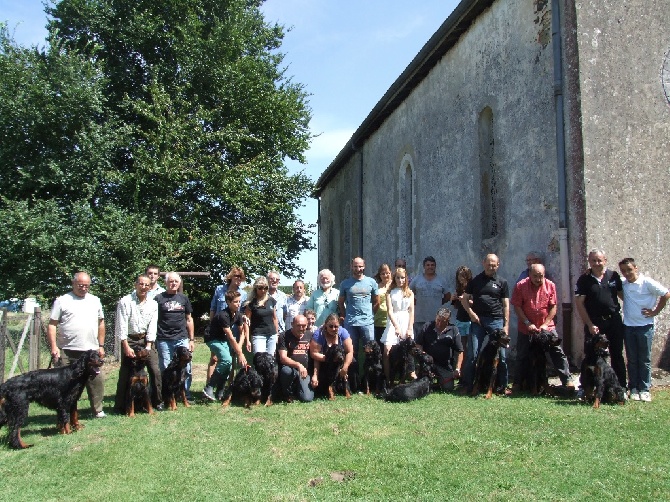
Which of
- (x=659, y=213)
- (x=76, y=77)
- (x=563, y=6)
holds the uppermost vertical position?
(x=76, y=77)

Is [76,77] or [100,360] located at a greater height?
[76,77]

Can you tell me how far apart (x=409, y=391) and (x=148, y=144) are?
1354 cm

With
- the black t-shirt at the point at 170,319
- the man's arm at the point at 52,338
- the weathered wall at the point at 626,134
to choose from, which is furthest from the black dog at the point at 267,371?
the weathered wall at the point at 626,134

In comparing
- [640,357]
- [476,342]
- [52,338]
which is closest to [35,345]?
[52,338]

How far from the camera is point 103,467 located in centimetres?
505

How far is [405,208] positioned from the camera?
15.6 metres

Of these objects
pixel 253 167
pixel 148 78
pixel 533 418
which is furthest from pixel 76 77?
pixel 533 418

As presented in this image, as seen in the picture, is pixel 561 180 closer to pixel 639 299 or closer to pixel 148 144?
pixel 639 299

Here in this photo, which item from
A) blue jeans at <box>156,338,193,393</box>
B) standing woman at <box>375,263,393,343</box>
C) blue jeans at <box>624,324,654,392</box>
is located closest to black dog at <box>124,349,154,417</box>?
blue jeans at <box>156,338,193,393</box>

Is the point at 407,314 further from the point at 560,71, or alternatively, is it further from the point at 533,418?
the point at 560,71

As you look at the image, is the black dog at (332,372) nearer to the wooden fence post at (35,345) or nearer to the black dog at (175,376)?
the black dog at (175,376)

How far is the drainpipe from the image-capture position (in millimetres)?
8609

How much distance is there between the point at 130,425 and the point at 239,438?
58.5 inches

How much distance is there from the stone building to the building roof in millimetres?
42
